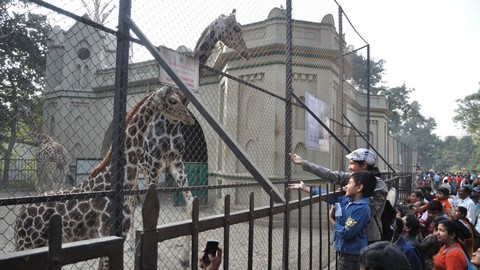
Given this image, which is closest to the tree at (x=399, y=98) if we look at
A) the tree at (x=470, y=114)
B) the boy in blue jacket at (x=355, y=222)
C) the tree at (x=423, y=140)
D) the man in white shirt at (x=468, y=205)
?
the tree at (x=470, y=114)

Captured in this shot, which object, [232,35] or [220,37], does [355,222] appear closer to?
[220,37]

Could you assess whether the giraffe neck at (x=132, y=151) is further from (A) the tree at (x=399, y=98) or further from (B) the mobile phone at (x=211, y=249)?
(A) the tree at (x=399, y=98)

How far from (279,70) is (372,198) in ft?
21.2

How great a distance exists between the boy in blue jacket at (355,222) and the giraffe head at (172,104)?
209 centimetres

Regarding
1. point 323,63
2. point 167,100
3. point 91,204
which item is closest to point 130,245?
point 91,204

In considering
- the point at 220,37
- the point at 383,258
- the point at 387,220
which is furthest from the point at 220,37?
Answer: the point at 383,258

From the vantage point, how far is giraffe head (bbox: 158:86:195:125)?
4.20 meters

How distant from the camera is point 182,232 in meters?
1.58

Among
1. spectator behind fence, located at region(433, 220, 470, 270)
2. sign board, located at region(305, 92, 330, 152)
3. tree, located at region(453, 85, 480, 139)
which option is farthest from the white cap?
tree, located at region(453, 85, 480, 139)

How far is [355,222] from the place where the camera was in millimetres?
2811

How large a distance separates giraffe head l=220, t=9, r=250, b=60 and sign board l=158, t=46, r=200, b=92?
2.20m

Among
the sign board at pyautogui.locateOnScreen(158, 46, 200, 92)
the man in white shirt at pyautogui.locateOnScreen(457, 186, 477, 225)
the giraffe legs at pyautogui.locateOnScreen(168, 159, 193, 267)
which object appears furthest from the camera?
the man in white shirt at pyautogui.locateOnScreen(457, 186, 477, 225)

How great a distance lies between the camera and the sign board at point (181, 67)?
2.44 metres

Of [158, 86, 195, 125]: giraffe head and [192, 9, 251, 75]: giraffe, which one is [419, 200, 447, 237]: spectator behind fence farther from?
[158, 86, 195, 125]: giraffe head
